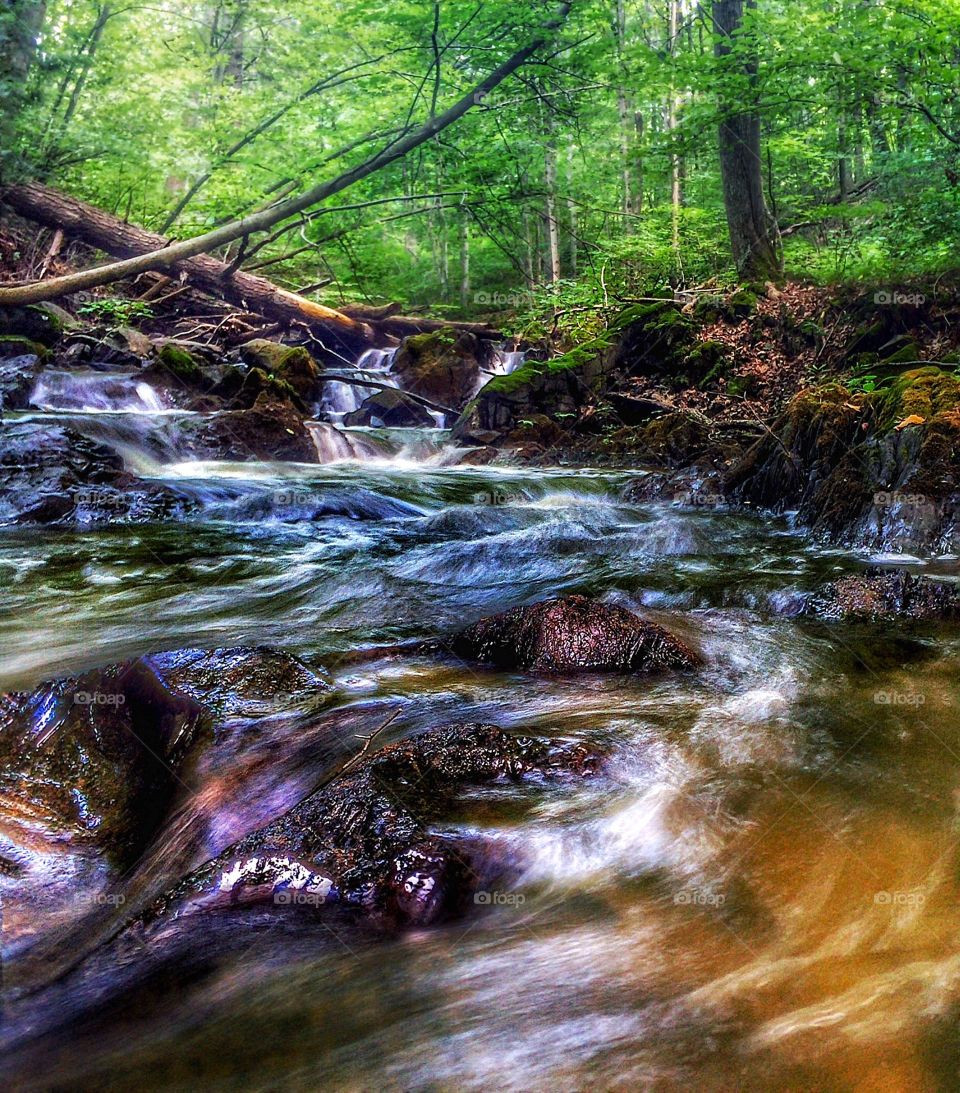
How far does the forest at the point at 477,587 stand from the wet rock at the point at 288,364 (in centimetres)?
13

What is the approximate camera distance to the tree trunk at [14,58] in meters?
10.6

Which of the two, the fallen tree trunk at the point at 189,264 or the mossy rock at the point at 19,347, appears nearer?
the mossy rock at the point at 19,347

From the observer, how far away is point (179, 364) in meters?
12.6

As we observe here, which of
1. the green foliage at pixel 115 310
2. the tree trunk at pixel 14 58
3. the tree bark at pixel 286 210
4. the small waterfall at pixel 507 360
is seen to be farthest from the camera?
the small waterfall at pixel 507 360

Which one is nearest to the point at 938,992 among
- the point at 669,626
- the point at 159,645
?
the point at 669,626

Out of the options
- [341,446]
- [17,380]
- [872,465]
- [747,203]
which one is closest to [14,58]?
[17,380]

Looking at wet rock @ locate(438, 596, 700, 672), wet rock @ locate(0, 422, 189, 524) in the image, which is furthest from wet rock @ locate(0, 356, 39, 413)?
wet rock @ locate(438, 596, 700, 672)

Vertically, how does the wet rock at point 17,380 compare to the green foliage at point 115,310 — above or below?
below

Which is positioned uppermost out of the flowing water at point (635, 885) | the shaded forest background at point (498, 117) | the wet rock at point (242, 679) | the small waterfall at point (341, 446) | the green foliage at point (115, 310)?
the shaded forest background at point (498, 117)

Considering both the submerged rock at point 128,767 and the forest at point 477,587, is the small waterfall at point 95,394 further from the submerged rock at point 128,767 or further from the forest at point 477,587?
the submerged rock at point 128,767

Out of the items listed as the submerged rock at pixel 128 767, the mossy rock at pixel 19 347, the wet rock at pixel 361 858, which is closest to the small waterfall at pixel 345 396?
the mossy rock at pixel 19 347

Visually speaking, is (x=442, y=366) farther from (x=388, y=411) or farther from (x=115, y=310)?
(x=115, y=310)

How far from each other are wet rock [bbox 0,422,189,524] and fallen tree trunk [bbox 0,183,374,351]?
A: 19.6ft

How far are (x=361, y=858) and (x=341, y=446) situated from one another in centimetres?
1032
